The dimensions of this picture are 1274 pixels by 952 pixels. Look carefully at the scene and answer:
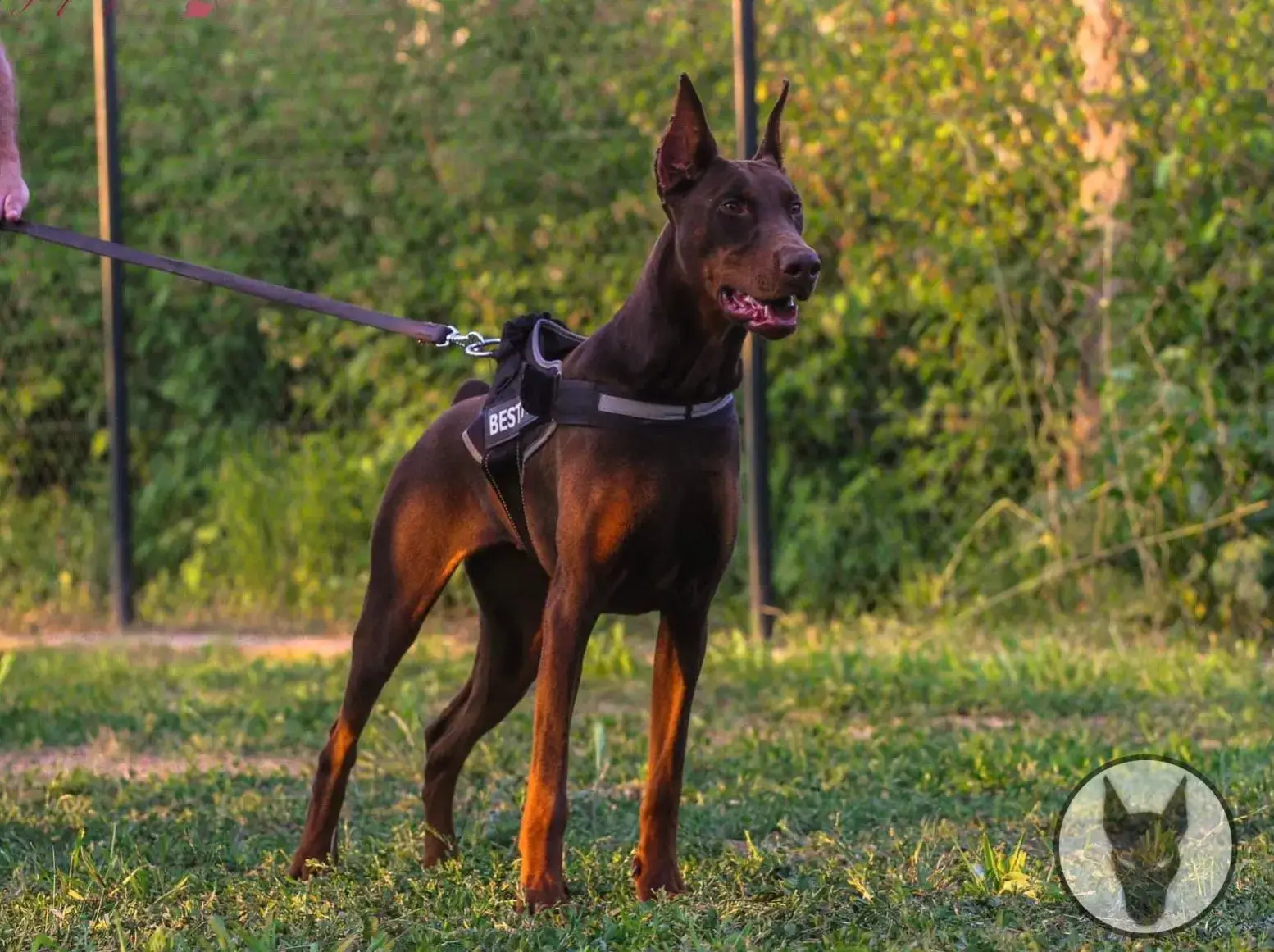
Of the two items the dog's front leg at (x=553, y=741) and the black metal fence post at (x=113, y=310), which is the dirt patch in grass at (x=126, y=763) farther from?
the black metal fence post at (x=113, y=310)

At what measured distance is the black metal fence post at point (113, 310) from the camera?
820cm

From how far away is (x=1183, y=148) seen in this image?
712 cm

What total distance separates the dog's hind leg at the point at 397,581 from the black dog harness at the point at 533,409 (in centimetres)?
14

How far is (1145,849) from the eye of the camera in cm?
388

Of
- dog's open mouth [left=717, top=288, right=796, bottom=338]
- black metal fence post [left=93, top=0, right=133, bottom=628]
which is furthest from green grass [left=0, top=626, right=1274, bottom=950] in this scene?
dog's open mouth [left=717, top=288, right=796, bottom=338]

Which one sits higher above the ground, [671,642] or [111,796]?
[671,642]

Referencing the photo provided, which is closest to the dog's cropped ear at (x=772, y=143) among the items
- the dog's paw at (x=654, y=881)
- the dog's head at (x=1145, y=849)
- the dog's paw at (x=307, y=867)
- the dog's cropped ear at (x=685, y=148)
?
the dog's cropped ear at (x=685, y=148)

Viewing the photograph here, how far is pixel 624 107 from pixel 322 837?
443cm

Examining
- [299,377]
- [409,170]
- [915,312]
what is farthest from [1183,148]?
[299,377]

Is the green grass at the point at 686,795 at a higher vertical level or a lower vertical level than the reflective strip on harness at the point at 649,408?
lower

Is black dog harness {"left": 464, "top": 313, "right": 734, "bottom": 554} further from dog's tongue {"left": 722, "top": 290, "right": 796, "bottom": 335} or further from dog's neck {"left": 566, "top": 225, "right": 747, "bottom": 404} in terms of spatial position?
dog's tongue {"left": 722, "top": 290, "right": 796, "bottom": 335}

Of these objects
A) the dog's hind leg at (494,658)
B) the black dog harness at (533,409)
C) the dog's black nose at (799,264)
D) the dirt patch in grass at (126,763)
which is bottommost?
the dirt patch in grass at (126,763)

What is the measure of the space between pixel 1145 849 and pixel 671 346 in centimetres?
145

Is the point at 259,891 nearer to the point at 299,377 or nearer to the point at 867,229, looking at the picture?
the point at 867,229
